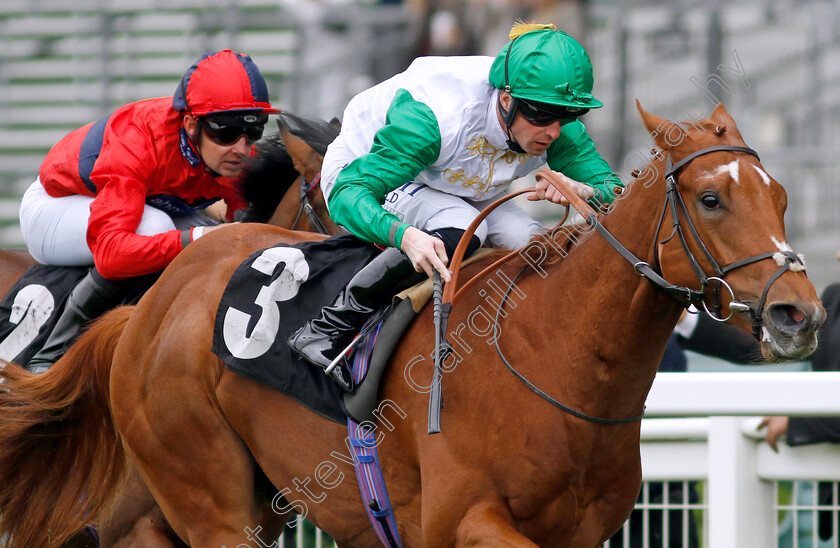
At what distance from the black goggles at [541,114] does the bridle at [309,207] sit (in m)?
1.41

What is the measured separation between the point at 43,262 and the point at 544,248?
2.22m

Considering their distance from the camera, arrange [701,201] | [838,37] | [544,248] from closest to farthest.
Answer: [701,201], [544,248], [838,37]

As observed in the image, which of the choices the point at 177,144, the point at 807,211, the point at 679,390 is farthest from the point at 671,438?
the point at 807,211

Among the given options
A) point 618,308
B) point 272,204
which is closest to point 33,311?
point 272,204

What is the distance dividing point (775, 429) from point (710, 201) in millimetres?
1736

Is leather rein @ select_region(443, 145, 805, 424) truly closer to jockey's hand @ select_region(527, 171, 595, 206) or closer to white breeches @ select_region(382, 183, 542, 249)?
jockey's hand @ select_region(527, 171, 595, 206)

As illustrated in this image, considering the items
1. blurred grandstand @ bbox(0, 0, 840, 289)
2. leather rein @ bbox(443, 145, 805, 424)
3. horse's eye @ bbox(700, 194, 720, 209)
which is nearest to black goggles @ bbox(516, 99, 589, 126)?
leather rein @ bbox(443, 145, 805, 424)

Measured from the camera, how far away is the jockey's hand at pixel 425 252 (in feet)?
8.94

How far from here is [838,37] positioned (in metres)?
8.75

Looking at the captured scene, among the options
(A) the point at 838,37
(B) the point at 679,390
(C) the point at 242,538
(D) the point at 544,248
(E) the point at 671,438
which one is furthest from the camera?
(A) the point at 838,37

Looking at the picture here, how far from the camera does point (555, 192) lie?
285cm

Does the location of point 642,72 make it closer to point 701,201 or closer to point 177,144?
point 177,144

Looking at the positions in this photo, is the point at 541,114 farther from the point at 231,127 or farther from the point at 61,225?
the point at 61,225

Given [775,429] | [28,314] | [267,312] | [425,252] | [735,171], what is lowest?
[775,429]
